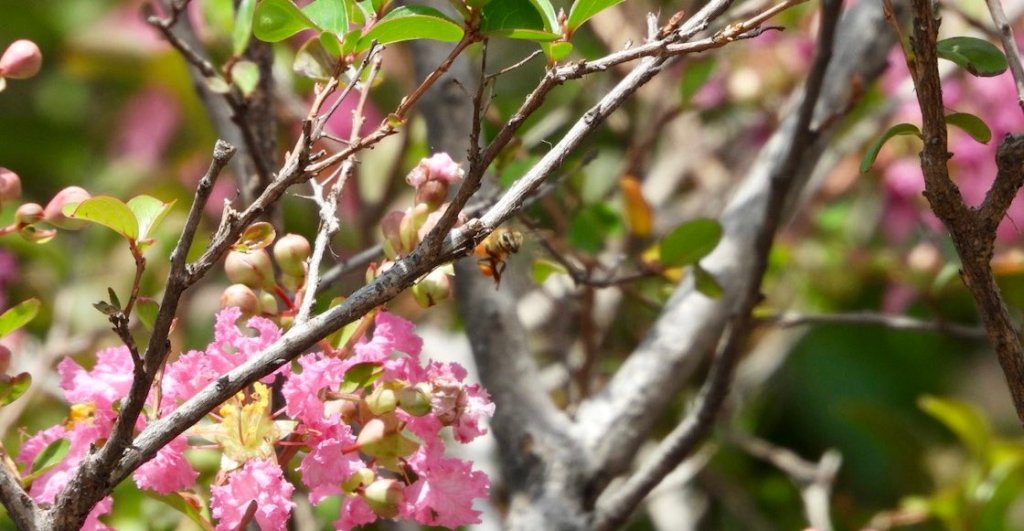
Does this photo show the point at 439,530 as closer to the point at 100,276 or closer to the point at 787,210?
the point at 787,210

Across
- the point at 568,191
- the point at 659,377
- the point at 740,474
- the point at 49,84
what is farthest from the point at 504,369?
the point at 49,84

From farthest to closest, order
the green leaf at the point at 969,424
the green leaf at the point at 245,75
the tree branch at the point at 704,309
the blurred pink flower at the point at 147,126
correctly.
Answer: the blurred pink flower at the point at 147,126 → the green leaf at the point at 969,424 → the tree branch at the point at 704,309 → the green leaf at the point at 245,75

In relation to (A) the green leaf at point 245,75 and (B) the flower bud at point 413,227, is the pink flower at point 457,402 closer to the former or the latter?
(B) the flower bud at point 413,227

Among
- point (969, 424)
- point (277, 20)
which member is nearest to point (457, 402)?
point (277, 20)

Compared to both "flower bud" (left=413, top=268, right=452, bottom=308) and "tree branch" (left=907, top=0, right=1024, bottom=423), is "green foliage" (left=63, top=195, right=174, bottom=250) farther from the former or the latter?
"tree branch" (left=907, top=0, right=1024, bottom=423)

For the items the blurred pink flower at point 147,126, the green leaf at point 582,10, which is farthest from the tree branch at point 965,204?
the blurred pink flower at point 147,126

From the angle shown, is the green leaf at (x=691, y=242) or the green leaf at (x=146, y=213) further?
the green leaf at (x=691, y=242)
